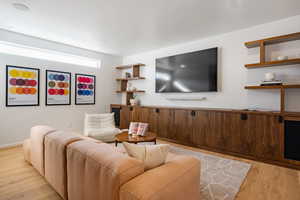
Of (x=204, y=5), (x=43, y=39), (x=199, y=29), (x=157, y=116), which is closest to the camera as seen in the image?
(x=204, y=5)

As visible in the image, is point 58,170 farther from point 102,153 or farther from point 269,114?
point 269,114

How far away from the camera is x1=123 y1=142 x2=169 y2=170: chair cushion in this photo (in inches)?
45.9

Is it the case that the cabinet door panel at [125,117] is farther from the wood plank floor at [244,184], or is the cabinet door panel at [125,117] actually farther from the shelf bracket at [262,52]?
the shelf bracket at [262,52]

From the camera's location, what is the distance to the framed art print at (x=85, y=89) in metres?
4.35

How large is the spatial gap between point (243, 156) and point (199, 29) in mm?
2561

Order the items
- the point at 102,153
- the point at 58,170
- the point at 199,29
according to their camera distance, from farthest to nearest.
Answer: the point at 199,29, the point at 58,170, the point at 102,153

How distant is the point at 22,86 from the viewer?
11.2 ft

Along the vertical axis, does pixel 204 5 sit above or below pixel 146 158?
above

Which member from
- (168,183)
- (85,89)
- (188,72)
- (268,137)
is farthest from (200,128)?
(85,89)

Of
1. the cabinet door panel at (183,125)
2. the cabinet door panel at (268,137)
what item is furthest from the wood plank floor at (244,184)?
the cabinet door panel at (183,125)

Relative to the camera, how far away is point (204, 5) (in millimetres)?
2322

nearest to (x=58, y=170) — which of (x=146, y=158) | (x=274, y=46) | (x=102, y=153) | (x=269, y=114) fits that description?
(x=102, y=153)

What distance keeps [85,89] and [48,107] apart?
41.2 inches

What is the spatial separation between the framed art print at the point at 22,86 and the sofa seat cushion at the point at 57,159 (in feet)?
7.70
